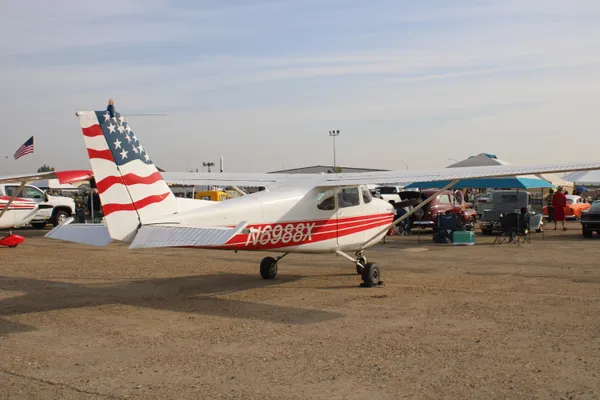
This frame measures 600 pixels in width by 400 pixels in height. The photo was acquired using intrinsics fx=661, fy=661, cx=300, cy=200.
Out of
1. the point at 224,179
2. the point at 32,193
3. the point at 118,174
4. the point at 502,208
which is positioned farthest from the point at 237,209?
the point at 32,193

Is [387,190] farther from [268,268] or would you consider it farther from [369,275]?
[369,275]

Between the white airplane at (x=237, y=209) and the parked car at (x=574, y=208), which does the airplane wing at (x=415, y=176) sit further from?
the parked car at (x=574, y=208)

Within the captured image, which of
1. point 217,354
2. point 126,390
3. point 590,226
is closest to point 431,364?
point 217,354

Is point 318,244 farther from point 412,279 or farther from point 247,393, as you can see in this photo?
point 247,393

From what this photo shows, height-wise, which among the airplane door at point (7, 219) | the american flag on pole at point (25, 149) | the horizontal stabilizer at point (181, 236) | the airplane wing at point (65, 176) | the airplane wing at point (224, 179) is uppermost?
the american flag on pole at point (25, 149)

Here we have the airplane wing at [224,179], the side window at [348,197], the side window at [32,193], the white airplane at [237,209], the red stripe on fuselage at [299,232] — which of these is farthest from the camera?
the side window at [32,193]

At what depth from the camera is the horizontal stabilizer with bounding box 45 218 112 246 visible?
997cm

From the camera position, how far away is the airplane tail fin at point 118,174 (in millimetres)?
9656

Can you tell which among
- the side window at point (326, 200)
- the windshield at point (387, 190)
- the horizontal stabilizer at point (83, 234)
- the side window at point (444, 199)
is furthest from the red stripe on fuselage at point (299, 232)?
the windshield at point (387, 190)

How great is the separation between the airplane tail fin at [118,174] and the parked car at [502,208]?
53.5 ft

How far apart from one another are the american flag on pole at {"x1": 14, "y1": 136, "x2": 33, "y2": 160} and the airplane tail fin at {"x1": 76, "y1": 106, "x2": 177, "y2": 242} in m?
18.3

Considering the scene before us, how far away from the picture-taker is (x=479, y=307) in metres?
9.95

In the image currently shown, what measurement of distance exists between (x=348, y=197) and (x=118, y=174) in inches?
189

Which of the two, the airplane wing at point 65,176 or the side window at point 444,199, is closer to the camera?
the airplane wing at point 65,176
